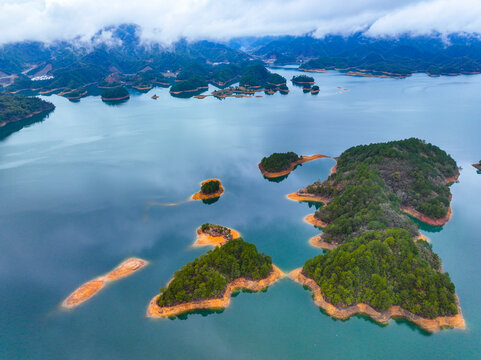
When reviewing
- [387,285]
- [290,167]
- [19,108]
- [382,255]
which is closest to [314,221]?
[382,255]

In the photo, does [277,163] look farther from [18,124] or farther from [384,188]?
[18,124]

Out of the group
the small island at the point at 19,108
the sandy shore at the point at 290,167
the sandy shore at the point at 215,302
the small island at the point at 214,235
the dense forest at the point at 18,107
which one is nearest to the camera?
the sandy shore at the point at 215,302

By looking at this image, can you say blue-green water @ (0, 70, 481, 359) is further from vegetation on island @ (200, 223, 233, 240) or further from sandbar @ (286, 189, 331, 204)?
vegetation on island @ (200, 223, 233, 240)

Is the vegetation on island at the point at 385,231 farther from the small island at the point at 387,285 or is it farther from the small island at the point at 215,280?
the small island at the point at 215,280

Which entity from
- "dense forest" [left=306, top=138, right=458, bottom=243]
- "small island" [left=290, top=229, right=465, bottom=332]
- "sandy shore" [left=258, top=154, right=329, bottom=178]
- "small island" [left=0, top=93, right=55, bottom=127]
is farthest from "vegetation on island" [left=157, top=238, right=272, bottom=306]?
"small island" [left=0, top=93, right=55, bottom=127]

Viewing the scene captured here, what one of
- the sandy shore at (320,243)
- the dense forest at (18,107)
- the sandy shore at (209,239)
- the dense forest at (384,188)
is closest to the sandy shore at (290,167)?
the dense forest at (384,188)

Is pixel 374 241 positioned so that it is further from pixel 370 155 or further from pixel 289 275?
pixel 370 155

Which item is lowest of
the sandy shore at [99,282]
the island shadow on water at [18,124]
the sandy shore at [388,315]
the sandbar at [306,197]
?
the island shadow on water at [18,124]
